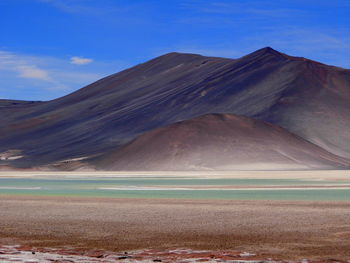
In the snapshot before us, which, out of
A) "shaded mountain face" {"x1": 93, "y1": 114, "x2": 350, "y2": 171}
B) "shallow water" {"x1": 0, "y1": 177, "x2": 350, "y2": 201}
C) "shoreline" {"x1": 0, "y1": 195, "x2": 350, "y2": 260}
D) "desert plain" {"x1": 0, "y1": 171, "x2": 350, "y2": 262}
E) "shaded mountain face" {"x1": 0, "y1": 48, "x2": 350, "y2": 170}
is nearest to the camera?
"desert plain" {"x1": 0, "y1": 171, "x2": 350, "y2": 262}

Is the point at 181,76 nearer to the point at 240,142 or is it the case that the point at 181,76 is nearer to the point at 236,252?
the point at 240,142

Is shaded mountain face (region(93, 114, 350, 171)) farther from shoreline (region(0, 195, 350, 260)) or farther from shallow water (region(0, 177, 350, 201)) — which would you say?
shoreline (region(0, 195, 350, 260))

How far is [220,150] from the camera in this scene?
9881 cm

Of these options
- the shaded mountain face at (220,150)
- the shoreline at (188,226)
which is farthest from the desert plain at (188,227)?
the shaded mountain face at (220,150)

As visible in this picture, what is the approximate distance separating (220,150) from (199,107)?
35.1 metres

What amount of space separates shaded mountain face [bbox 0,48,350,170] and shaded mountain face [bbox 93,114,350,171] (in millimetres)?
12418

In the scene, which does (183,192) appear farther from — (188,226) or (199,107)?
(199,107)

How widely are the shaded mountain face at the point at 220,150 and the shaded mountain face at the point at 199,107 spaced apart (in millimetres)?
12418

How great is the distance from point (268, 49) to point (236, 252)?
14426 cm

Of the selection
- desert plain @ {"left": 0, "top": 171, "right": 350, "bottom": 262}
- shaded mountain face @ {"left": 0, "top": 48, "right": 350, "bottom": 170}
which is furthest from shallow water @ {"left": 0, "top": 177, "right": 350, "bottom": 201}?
shaded mountain face @ {"left": 0, "top": 48, "right": 350, "bottom": 170}

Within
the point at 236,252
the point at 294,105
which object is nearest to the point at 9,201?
the point at 236,252

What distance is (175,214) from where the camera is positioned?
21.1 meters

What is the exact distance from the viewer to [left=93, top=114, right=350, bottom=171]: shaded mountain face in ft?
309

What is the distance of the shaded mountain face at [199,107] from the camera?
122 metres
